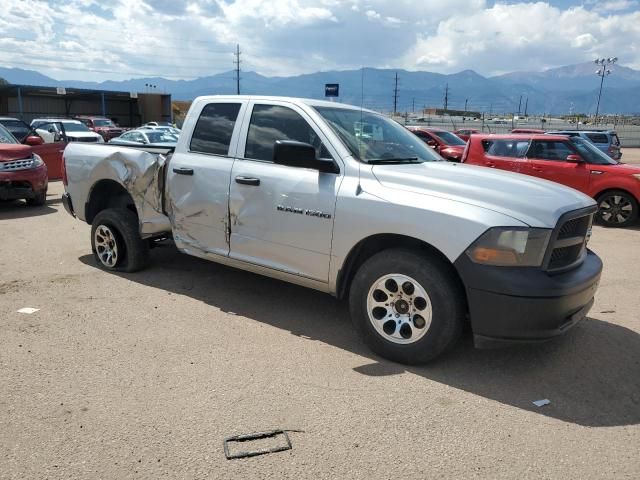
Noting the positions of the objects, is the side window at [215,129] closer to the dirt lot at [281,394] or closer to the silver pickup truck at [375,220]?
the silver pickup truck at [375,220]

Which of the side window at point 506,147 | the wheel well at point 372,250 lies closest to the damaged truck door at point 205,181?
the wheel well at point 372,250

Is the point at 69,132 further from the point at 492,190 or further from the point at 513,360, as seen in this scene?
the point at 513,360

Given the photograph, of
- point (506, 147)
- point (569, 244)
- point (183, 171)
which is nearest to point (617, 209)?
point (506, 147)

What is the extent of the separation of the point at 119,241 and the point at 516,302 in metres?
4.35

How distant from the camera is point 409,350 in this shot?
3.73 meters

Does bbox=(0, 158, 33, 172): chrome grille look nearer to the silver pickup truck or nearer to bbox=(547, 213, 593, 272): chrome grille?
the silver pickup truck

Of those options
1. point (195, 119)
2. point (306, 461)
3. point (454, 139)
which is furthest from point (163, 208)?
point (454, 139)

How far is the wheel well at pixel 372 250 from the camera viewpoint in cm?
374

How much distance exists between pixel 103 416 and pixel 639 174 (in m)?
10.3

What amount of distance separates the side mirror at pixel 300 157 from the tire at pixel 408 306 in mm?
804

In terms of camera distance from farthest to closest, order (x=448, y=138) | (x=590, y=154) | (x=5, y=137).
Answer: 1. (x=448, y=138)
2. (x=5, y=137)
3. (x=590, y=154)

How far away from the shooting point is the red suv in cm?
995

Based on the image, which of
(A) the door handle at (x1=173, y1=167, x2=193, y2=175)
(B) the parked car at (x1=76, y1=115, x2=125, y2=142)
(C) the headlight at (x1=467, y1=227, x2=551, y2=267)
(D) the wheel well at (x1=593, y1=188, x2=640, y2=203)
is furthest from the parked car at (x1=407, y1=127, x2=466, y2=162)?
(B) the parked car at (x1=76, y1=115, x2=125, y2=142)

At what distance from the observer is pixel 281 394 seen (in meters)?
3.39
